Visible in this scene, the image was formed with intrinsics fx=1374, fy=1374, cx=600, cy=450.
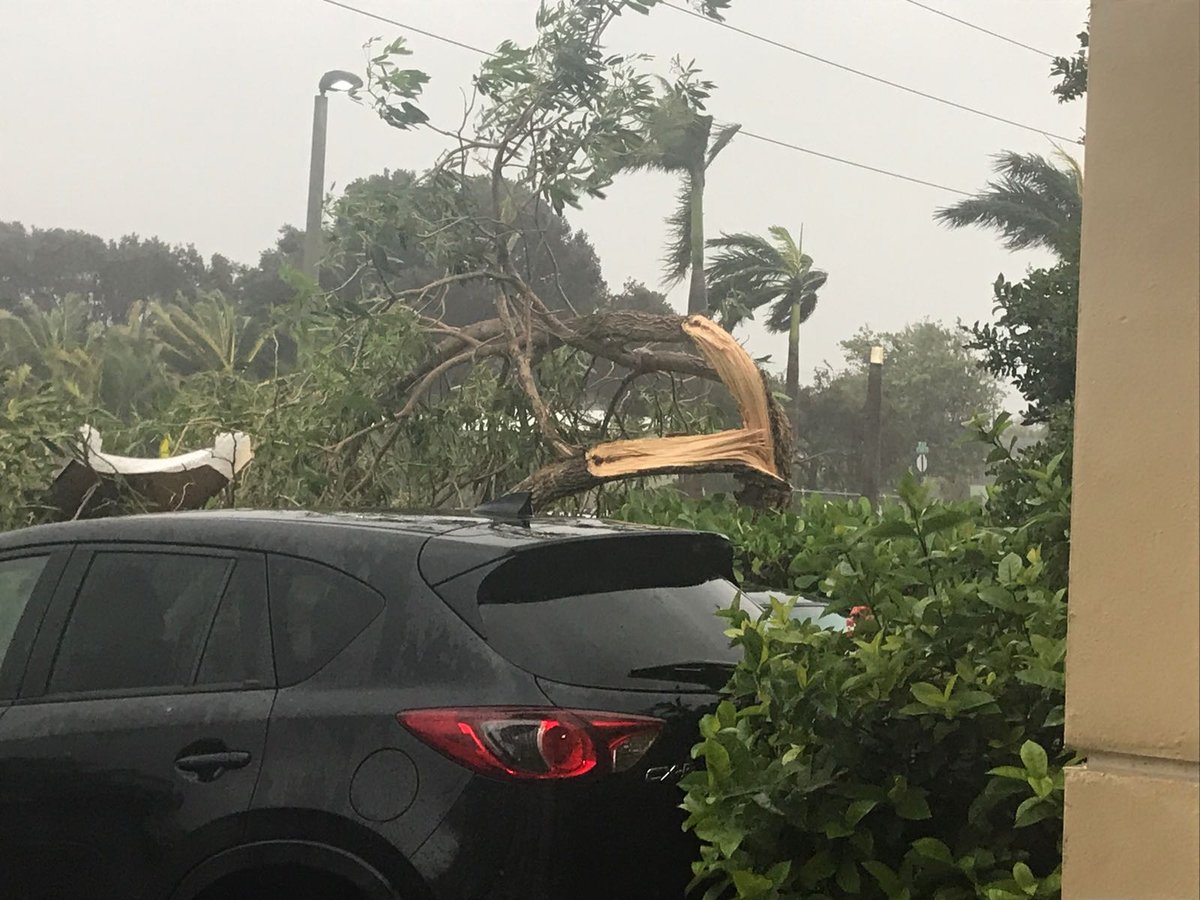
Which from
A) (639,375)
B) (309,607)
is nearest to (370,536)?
(309,607)

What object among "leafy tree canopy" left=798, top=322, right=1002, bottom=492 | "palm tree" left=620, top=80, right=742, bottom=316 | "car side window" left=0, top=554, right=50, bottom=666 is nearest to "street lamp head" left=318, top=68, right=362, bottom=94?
"car side window" left=0, top=554, right=50, bottom=666

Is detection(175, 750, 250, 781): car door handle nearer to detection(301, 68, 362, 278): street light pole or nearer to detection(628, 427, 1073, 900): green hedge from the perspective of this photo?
detection(628, 427, 1073, 900): green hedge

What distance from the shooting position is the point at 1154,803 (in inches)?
60.4

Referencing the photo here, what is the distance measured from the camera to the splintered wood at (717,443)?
8.80 metres

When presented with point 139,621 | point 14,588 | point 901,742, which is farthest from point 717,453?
point 901,742

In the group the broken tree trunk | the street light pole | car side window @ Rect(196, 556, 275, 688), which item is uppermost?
the street light pole

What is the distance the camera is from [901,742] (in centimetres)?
267

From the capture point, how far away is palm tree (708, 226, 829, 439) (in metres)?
32.0

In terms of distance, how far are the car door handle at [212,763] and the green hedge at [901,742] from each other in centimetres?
106

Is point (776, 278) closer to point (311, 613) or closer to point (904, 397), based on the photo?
point (904, 397)

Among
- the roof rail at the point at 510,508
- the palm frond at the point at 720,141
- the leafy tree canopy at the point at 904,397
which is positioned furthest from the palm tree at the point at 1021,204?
A: the roof rail at the point at 510,508

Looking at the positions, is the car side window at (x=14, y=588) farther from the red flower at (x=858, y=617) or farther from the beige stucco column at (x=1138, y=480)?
the beige stucco column at (x=1138, y=480)

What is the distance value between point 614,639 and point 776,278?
30641 mm

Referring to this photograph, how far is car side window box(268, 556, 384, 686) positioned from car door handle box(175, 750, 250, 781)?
19cm
